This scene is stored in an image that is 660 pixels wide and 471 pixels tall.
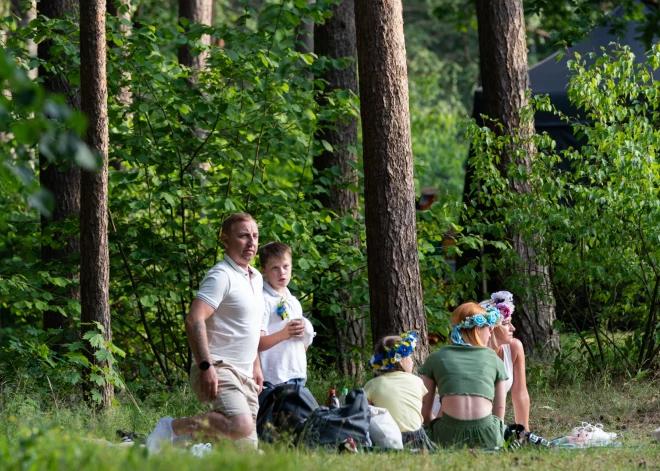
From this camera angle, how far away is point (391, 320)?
788cm

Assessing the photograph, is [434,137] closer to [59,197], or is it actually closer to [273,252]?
[59,197]

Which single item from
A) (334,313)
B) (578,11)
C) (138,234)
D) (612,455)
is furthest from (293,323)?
(578,11)

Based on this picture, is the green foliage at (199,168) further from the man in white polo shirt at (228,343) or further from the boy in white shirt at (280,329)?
the man in white polo shirt at (228,343)

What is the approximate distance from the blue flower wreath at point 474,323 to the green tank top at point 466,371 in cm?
6

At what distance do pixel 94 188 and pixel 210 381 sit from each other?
2.61 meters

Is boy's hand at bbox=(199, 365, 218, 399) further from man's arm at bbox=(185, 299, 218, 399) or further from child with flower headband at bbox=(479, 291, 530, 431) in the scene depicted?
child with flower headband at bbox=(479, 291, 530, 431)

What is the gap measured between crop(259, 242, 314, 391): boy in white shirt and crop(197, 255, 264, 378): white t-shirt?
1.61 feet

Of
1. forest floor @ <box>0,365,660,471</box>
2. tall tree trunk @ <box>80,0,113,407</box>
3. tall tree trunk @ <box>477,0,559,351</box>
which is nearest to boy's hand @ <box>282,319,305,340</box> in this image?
forest floor @ <box>0,365,660,471</box>

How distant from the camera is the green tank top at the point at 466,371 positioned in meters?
6.11

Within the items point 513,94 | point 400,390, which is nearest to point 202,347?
point 400,390

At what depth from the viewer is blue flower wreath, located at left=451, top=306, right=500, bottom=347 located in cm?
623

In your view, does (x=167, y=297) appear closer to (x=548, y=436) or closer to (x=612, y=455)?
(x=548, y=436)

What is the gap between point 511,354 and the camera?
7094mm

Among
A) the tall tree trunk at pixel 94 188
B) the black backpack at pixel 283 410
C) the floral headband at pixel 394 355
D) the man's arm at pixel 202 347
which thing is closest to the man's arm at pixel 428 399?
the floral headband at pixel 394 355
